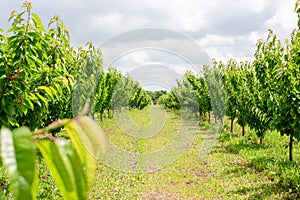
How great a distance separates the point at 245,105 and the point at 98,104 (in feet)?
27.6

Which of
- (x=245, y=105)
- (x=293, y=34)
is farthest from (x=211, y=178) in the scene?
(x=245, y=105)

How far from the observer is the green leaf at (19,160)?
0.42 metres

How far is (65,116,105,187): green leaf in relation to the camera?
1.73ft

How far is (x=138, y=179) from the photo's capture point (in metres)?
A: 8.72

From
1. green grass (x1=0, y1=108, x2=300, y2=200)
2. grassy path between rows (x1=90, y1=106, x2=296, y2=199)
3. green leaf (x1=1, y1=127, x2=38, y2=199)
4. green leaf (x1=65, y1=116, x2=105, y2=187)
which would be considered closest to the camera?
green leaf (x1=1, y1=127, x2=38, y2=199)

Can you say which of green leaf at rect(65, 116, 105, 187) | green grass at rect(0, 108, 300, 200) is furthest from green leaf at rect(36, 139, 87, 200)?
green grass at rect(0, 108, 300, 200)

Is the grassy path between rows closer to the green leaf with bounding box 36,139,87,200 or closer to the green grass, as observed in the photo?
the green grass

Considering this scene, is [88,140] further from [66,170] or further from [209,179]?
[209,179]

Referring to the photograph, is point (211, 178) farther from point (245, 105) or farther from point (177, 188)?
point (245, 105)

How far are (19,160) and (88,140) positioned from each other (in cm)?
12

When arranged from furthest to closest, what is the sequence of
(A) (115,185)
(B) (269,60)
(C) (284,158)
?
1. (C) (284,158)
2. (B) (269,60)
3. (A) (115,185)

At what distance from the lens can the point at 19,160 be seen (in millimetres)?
447

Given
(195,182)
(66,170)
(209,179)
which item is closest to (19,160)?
(66,170)

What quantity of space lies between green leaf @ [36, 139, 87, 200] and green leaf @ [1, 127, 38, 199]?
0.13 ft
